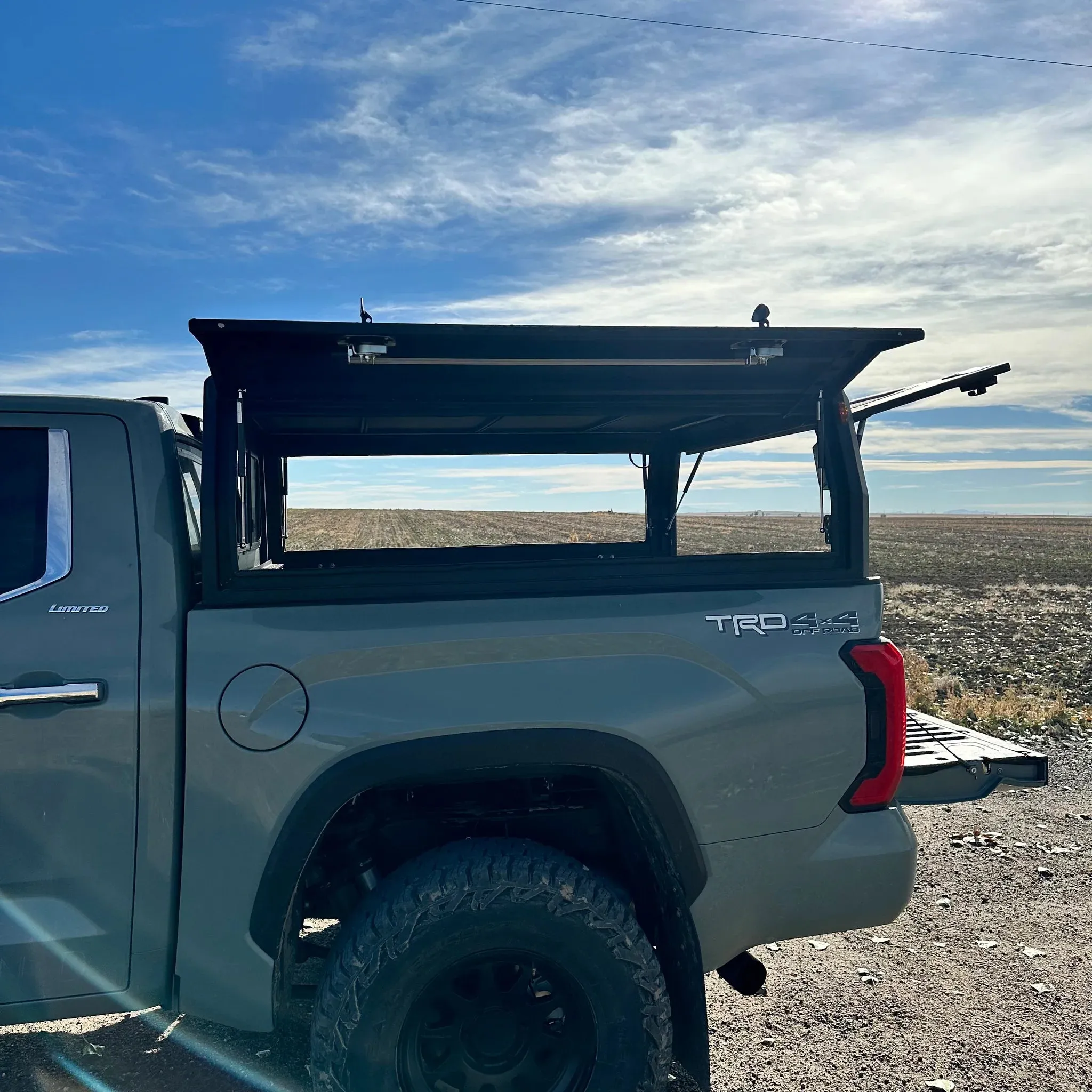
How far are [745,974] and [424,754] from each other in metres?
1.31

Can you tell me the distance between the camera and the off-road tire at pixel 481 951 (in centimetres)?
234

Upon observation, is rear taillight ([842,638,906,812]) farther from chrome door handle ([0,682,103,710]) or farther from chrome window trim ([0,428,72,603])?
chrome window trim ([0,428,72,603])

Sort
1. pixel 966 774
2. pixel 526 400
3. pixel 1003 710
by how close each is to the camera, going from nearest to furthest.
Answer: pixel 526 400 < pixel 966 774 < pixel 1003 710

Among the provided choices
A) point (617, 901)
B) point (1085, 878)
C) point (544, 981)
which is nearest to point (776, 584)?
point (617, 901)

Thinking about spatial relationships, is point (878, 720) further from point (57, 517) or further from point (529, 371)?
point (57, 517)

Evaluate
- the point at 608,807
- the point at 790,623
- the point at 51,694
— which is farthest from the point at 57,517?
the point at 790,623

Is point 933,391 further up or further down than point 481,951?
further up

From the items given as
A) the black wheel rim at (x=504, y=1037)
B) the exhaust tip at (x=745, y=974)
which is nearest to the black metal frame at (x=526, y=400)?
the black wheel rim at (x=504, y=1037)

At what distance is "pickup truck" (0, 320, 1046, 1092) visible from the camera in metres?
2.35

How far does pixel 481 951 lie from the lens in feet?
7.91

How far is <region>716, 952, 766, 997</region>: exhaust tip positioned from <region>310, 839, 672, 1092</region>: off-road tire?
15.8 inches

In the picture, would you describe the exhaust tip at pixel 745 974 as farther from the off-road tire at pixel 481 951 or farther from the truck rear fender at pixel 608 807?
the off-road tire at pixel 481 951

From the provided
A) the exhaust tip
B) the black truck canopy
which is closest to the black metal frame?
the black truck canopy

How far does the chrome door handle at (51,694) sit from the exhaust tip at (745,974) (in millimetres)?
1973
